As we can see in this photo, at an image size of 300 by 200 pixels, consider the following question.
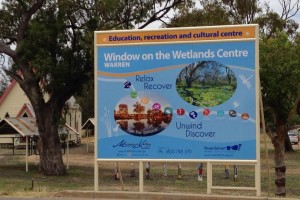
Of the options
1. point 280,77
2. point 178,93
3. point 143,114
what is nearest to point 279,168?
point 280,77

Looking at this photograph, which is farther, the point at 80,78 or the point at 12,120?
the point at 12,120

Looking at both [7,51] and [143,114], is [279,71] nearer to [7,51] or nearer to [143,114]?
[143,114]

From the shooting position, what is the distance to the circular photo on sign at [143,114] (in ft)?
43.4

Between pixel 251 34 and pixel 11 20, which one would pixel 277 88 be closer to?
pixel 251 34

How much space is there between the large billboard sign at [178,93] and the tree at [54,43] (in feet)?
30.0

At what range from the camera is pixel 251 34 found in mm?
12672

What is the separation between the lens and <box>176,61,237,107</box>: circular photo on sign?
12.8 meters

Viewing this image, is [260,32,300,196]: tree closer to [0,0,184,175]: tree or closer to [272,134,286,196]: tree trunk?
[272,134,286,196]: tree trunk

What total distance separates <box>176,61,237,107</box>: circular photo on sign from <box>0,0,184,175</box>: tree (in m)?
9.88

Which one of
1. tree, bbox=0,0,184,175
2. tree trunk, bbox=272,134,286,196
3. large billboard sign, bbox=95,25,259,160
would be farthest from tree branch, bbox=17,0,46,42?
tree trunk, bbox=272,134,286,196

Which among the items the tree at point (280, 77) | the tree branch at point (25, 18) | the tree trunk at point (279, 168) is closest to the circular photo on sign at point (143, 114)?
the tree trunk at point (279, 168)

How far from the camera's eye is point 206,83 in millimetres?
12961

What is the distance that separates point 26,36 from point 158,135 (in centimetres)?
1305

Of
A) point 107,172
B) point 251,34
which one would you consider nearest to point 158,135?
point 251,34
